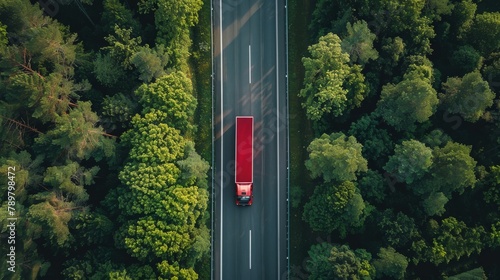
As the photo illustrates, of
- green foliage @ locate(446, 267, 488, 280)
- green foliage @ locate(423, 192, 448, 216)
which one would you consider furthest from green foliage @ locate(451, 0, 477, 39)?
green foliage @ locate(446, 267, 488, 280)

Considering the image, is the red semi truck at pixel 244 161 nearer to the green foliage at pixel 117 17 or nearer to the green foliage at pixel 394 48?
the green foliage at pixel 117 17

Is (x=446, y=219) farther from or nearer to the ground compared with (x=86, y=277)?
farther from the ground

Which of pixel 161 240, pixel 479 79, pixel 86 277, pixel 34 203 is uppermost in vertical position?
pixel 479 79

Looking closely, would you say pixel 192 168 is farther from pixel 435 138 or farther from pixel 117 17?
pixel 435 138

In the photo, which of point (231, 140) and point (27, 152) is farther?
point (231, 140)

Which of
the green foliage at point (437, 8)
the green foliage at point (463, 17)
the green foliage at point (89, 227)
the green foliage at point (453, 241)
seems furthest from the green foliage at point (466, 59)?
the green foliage at point (89, 227)

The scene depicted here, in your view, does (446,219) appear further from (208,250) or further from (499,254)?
(208,250)

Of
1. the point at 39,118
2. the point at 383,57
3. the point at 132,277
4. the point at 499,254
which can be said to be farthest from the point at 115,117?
the point at 499,254
